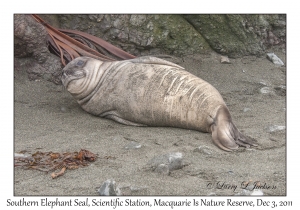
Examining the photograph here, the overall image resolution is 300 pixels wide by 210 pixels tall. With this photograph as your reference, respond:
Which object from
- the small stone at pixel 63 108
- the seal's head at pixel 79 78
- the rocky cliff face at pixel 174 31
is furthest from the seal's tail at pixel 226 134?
the rocky cliff face at pixel 174 31

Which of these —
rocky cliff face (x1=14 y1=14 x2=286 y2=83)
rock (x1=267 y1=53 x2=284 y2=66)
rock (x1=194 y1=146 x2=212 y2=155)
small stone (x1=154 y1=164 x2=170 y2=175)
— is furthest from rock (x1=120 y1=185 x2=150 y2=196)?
rock (x1=267 y1=53 x2=284 y2=66)

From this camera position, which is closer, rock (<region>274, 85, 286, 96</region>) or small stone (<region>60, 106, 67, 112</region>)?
small stone (<region>60, 106, 67, 112</region>)

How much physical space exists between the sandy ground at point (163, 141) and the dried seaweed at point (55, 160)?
0.26 feet

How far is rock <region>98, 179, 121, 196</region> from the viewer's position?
147 inches

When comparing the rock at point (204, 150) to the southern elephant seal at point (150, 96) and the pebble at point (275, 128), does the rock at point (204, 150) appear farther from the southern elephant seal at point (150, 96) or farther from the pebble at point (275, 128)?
the pebble at point (275, 128)

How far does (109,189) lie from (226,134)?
5.16ft

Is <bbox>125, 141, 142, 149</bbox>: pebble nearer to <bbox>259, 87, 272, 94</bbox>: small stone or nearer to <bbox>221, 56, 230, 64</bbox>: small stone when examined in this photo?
<bbox>259, 87, 272, 94</bbox>: small stone

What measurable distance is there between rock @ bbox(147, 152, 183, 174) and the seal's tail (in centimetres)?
70

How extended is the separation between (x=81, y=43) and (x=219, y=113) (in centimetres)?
245

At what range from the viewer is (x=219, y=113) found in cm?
519

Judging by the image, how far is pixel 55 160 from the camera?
→ 14.5 feet

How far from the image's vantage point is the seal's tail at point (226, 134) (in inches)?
191

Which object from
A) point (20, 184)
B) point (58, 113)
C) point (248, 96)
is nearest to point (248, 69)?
point (248, 96)

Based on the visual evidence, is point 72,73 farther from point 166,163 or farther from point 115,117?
point 166,163
